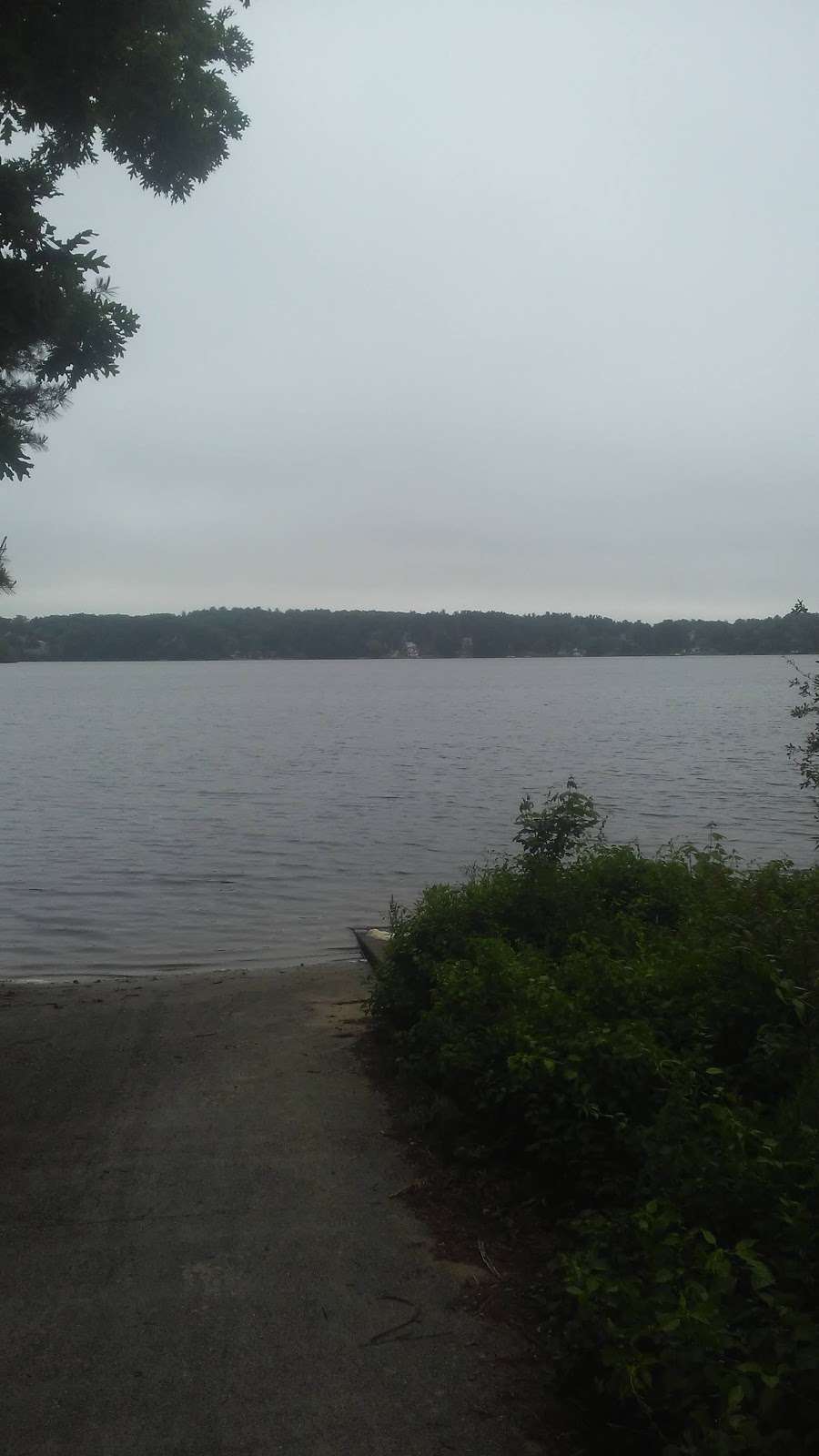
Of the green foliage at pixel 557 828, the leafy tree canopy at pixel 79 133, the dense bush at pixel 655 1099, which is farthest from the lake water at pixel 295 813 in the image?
the leafy tree canopy at pixel 79 133

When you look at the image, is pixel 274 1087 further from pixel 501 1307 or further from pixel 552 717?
pixel 552 717

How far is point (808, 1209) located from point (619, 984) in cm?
212

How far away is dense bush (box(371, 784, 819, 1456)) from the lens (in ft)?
10.1

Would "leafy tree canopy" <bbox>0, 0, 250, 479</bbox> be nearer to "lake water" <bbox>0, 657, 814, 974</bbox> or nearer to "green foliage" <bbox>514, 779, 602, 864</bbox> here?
"green foliage" <bbox>514, 779, 602, 864</bbox>

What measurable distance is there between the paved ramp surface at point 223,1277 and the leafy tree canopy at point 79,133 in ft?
13.7

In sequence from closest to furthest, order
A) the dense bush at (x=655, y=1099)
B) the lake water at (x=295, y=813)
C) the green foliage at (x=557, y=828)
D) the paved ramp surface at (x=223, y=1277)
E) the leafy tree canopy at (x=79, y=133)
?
the dense bush at (x=655, y=1099) < the paved ramp surface at (x=223, y=1277) < the leafy tree canopy at (x=79, y=133) < the green foliage at (x=557, y=828) < the lake water at (x=295, y=813)

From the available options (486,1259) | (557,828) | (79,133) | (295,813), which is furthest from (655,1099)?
(295,813)

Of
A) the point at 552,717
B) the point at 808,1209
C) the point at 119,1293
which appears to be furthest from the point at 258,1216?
the point at 552,717

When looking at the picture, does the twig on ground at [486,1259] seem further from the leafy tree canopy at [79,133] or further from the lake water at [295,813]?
the lake water at [295,813]

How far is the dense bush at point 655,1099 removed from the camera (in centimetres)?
309

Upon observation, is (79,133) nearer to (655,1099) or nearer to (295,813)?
(655,1099)

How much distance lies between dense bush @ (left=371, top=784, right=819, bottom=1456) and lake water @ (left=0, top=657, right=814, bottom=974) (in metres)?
6.15

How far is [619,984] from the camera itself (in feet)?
18.2

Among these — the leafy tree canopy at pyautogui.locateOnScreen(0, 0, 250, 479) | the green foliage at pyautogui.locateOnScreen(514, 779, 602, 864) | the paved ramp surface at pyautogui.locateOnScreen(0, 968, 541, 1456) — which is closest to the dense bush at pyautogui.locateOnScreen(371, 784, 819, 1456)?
the green foliage at pyautogui.locateOnScreen(514, 779, 602, 864)
